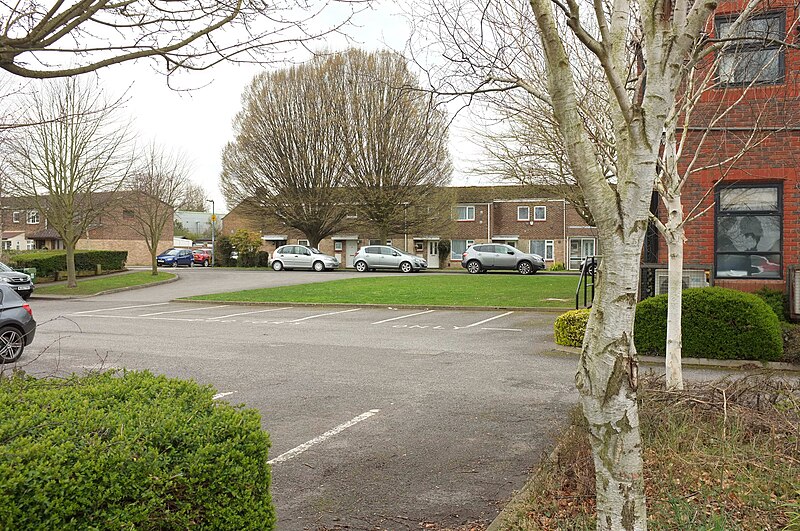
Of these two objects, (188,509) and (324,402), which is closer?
(188,509)

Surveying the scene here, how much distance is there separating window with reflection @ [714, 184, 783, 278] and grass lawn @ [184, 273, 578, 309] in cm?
673

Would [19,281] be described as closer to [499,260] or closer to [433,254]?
[499,260]

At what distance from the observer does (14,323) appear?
1167 centimetres

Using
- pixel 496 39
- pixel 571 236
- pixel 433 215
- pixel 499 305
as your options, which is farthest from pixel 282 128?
pixel 496 39

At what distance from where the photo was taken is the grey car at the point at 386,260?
42.2 metres

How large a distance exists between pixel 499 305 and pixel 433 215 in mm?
26288

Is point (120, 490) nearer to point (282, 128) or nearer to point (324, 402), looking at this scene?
point (324, 402)

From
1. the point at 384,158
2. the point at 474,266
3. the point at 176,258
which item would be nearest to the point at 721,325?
the point at 474,266

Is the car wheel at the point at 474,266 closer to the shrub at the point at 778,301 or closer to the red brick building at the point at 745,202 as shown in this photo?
the red brick building at the point at 745,202

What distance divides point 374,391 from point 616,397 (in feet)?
19.7

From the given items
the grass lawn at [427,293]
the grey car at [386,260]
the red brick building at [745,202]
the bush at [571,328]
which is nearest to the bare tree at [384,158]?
the grey car at [386,260]

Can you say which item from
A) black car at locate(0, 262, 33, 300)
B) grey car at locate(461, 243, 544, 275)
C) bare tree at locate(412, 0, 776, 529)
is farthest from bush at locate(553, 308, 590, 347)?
grey car at locate(461, 243, 544, 275)

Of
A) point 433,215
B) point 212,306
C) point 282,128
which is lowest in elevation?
point 212,306

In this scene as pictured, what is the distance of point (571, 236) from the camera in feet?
166
